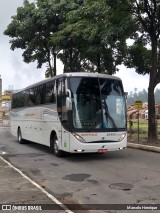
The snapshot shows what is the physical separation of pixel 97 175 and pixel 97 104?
12.3 feet

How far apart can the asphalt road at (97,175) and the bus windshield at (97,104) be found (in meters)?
1.35

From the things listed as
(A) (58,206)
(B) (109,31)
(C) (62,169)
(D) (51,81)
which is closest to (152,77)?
(B) (109,31)

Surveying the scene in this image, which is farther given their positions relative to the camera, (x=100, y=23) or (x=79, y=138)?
(x=100, y=23)

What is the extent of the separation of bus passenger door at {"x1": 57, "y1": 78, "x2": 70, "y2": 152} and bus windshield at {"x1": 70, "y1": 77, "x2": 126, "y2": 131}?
39 centimetres

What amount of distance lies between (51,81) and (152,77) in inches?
206

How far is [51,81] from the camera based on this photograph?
56.1ft

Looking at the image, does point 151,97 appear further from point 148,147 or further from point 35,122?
point 35,122

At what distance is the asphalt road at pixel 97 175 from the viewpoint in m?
9.09

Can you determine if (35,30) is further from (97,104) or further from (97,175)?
(97,175)

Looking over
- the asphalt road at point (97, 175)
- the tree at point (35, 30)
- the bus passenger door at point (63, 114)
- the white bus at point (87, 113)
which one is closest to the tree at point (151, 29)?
the asphalt road at point (97, 175)

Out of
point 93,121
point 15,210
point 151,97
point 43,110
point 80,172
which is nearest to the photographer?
point 15,210

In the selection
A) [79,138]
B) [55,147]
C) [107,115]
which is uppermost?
[107,115]

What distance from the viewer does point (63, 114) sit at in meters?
15.4

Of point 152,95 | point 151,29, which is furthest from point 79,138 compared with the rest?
point 151,29
